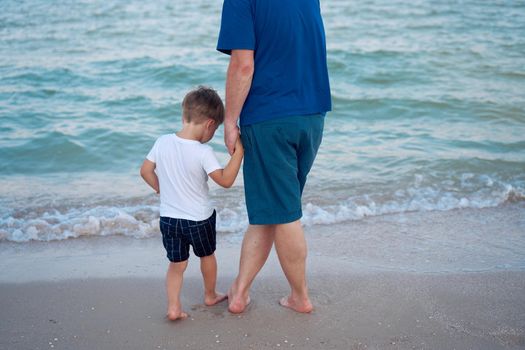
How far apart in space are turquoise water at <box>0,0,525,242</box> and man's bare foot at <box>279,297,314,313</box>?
1412 millimetres

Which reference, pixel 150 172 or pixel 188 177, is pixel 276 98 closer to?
pixel 188 177

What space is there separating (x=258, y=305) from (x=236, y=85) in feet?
3.87

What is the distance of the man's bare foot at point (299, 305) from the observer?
321 centimetres

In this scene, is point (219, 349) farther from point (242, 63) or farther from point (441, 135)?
point (441, 135)

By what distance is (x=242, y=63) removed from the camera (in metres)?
2.77

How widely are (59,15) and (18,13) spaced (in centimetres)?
90

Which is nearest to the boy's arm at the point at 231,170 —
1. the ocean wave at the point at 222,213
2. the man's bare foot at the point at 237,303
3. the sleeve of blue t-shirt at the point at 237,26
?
the sleeve of blue t-shirt at the point at 237,26

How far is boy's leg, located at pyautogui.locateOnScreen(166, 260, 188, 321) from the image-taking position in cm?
315

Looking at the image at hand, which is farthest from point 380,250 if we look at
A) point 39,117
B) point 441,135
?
point 39,117

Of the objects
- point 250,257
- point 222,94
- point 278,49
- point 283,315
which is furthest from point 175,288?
point 222,94

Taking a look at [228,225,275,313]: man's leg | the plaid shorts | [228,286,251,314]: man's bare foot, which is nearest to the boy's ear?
the plaid shorts

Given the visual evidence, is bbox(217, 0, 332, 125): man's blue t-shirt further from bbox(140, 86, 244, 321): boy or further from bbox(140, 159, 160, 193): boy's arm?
bbox(140, 159, 160, 193): boy's arm

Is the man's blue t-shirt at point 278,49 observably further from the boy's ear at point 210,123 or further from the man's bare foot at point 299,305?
the man's bare foot at point 299,305

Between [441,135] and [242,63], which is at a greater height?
[242,63]
